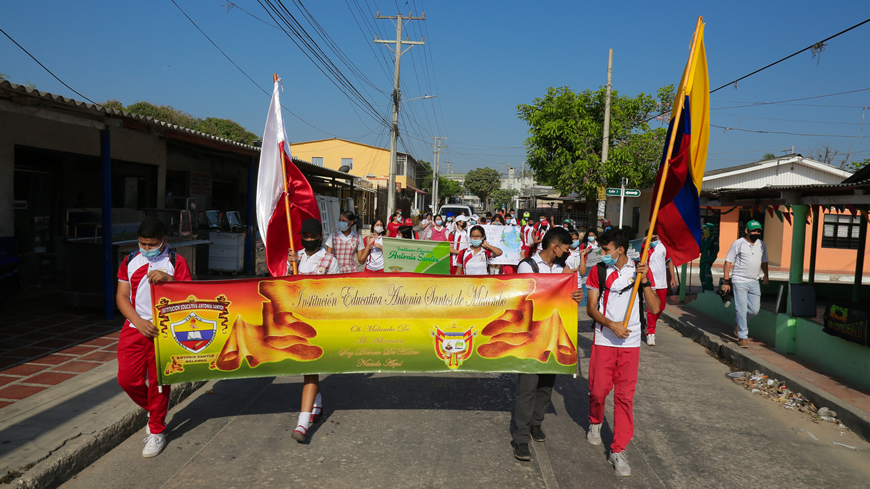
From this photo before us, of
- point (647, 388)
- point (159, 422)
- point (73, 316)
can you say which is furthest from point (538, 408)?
point (73, 316)

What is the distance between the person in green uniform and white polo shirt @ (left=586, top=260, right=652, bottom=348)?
8.07m

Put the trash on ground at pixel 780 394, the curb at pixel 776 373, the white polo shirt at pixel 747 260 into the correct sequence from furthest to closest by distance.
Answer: the white polo shirt at pixel 747 260 < the trash on ground at pixel 780 394 < the curb at pixel 776 373

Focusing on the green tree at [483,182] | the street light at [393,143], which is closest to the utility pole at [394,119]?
the street light at [393,143]

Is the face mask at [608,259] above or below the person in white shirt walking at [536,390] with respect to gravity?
above

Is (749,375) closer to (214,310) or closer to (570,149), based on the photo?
(214,310)

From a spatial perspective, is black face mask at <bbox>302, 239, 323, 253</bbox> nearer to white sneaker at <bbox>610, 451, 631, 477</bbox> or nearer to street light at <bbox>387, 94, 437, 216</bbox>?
white sneaker at <bbox>610, 451, 631, 477</bbox>

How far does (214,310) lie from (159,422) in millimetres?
941

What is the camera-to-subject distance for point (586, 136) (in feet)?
88.9

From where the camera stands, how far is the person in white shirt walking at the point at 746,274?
316 inches

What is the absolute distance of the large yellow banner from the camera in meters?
4.52

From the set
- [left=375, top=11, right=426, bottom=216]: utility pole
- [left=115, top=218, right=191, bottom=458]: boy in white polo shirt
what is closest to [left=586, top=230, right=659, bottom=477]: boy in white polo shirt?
[left=115, top=218, right=191, bottom=458]: boy in white polo shirt

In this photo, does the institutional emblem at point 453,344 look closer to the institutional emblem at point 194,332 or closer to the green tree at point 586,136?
the institutional emblem at point 194,332

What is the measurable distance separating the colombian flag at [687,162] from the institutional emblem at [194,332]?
364 centimetres

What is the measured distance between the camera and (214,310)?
4465mm
